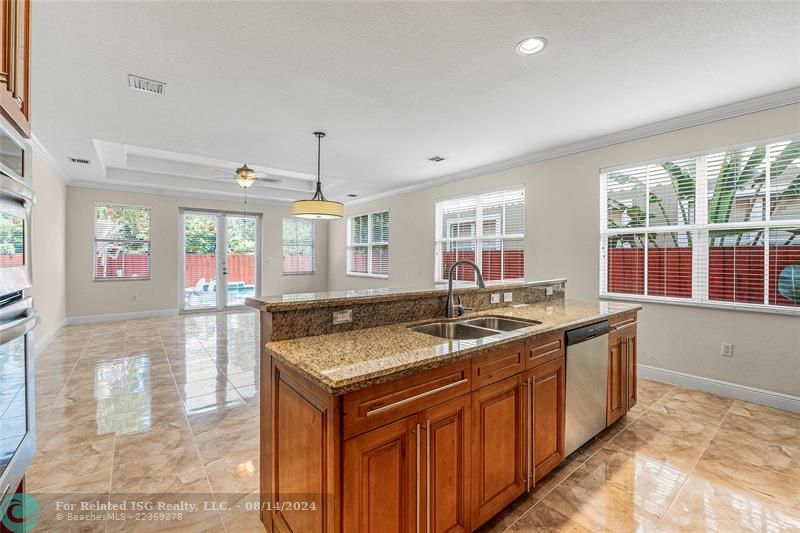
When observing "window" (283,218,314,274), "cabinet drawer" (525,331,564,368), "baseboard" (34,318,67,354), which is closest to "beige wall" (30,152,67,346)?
"baseboard" (34,318,67,354)

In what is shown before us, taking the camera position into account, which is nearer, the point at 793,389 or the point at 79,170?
the point at 793,389

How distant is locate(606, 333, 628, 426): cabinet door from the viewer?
2557 mm

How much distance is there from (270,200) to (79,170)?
11.1ft

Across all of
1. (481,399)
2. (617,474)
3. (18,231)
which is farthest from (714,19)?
(18,231)

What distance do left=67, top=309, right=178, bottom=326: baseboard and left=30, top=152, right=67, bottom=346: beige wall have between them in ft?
0.74

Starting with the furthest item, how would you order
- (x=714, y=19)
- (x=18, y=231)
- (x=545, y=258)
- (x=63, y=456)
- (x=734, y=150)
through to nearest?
1. (x=545, y=258)
2. (x=734, y=150)
3. (x=63, y=456)
4. (x=714, y=19)
5. (x=18, y=231)

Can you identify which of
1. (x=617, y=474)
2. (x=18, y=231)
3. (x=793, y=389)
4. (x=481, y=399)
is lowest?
(x=617, y=474)

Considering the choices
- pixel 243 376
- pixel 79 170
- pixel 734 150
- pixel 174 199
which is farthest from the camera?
pixel 174 199

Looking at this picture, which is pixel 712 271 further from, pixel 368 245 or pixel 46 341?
pixel 46 341

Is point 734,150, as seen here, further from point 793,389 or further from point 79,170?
point 79,170

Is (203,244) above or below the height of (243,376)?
above

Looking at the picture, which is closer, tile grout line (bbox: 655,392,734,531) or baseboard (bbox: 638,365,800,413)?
tile grout line (bbox: 655,392,734,531)

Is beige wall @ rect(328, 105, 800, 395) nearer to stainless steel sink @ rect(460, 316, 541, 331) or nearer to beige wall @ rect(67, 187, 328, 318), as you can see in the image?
stainless steel sink @ rect(460, 316, 541, 331)

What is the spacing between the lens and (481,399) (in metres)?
1.61
